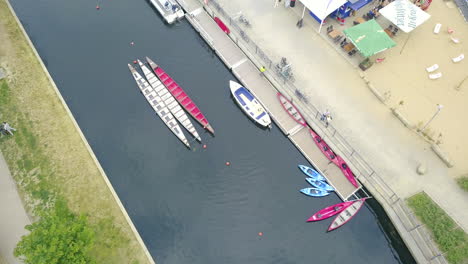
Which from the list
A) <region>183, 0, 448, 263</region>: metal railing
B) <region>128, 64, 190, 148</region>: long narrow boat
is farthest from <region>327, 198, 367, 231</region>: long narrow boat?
<region>128, 64, 190, 148</region>: long narrow boat

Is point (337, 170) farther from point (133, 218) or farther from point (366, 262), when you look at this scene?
point (133, 218)

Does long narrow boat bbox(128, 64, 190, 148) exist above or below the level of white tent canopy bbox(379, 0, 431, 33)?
above

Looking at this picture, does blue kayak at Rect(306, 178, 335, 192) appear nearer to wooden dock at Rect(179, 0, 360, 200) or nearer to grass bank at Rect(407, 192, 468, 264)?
wooden dock at Rect(179, 0, 360, 200)

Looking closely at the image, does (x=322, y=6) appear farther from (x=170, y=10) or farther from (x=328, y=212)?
(x=328, y=212)

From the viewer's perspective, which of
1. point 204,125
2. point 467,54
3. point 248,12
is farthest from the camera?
point 248,12

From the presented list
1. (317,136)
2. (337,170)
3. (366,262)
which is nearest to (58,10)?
(317,136)

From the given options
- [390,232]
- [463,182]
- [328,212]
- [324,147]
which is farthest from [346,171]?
[463,182]
